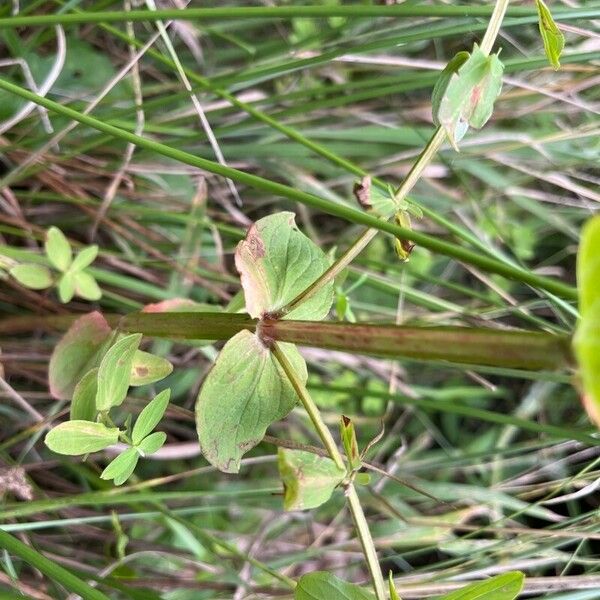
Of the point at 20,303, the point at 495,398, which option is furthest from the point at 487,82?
the point at 495,398

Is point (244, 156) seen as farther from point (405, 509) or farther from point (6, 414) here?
point (405, 509)

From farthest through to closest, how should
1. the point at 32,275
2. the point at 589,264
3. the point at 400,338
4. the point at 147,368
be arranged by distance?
the point at 32,275 → the point at 147,368 → the point at 400,338 → the point at 589,264

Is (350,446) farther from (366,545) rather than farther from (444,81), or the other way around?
(444,81)

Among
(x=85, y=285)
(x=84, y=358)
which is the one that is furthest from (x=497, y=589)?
(x=85, y=285)

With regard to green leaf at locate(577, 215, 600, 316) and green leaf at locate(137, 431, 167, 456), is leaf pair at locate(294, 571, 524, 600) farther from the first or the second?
green leaf at locate(577, 215, 600, 316)

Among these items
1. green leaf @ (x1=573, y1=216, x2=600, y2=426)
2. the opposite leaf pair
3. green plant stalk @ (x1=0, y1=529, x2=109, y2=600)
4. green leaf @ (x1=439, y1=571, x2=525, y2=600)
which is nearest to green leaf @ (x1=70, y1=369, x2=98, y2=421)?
the opposite leaf pair

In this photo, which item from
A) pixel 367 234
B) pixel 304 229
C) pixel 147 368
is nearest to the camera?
pixel 367 234

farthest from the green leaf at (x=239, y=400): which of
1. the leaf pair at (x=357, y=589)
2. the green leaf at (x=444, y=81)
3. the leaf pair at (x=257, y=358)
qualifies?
the green leaf at (x=444, y=81)
